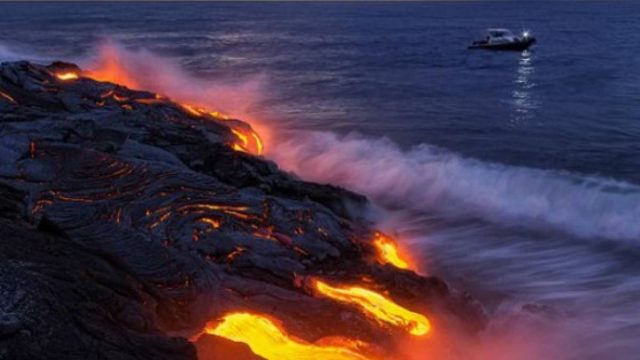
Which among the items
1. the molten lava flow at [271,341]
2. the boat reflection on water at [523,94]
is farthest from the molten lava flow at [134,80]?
the boat reflection on water at [523,94]

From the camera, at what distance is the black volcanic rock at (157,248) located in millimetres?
5828

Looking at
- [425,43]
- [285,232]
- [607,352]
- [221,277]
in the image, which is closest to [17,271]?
[221,277]

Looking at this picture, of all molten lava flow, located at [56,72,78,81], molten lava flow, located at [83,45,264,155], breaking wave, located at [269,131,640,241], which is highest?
breaking wave, located at [269,131,640,241]

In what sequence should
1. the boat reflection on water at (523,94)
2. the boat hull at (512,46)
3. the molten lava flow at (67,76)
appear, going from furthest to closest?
the boat hull at (512,46) < the boat reflection on water at (523,94) < the molten lava flow at (67,76)

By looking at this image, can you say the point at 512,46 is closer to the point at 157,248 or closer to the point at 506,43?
the point at 506,43

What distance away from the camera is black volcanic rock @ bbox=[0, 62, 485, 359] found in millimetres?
5828

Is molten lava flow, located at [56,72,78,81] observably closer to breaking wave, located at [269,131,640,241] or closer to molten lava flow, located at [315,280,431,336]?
breaking wave, located at [269,131,640,241]

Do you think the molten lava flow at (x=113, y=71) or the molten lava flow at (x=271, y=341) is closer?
the molten lava flow at (x=271, y=341)

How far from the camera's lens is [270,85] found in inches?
1270

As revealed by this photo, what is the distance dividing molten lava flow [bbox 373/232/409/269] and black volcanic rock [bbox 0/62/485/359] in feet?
0.84

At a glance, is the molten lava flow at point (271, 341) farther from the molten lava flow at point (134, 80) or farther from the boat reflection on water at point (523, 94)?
the boat reflection on water at point (523, 94)

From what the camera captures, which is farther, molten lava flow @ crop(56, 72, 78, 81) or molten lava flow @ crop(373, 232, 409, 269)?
molten lava flow @ crop(56, 72, 78, 81)

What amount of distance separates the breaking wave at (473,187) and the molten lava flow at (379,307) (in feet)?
16.6

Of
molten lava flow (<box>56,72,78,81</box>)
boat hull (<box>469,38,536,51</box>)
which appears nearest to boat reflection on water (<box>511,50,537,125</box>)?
boat hull (<box>469,38,536,51</box>)
